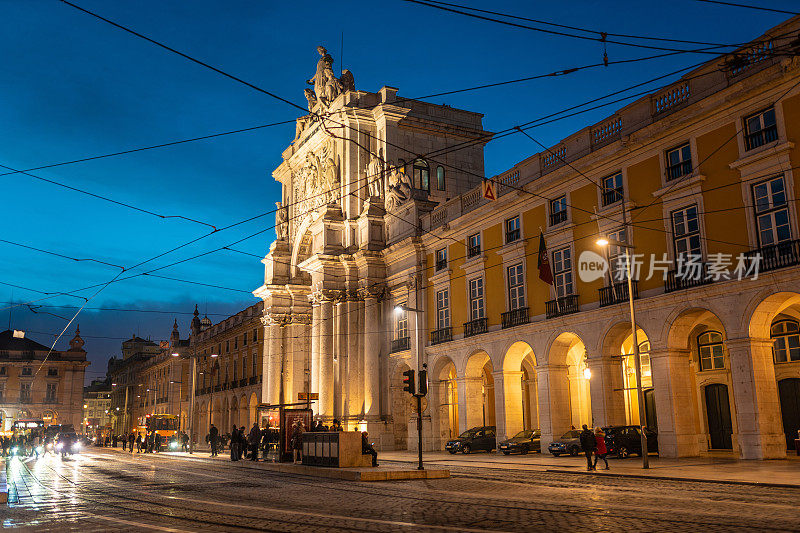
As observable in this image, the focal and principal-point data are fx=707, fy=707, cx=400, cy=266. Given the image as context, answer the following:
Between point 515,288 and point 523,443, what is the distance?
707cm

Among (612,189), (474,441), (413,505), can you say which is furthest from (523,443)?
(413,505)

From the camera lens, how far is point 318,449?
82.5 ft

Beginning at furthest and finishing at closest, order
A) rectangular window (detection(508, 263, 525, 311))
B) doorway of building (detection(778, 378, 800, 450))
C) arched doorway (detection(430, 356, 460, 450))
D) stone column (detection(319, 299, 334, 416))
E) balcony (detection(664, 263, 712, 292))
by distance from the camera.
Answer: stone column (detection(319, 299, 334, 416)), arched doorway (detection(430, 356, 460, 450)), rectangular window (detection(508, 263, 525, 311)), doorway of building (detection(778, 378, 800, 450)), balcony (detection(664, 263, 712, 292))

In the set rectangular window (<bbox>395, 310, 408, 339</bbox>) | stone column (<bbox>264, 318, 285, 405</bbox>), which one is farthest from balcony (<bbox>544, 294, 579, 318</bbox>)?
stone column (<bbox>264, 318, 285, 405</bbox>)

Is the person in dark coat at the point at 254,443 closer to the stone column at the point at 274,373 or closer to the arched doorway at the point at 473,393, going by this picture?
the arched doorway at the point at 473,393

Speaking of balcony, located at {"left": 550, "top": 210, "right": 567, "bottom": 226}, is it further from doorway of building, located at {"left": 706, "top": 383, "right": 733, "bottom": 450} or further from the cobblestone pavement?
the cobblestone pavement

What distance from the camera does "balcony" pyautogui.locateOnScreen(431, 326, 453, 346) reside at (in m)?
37.8

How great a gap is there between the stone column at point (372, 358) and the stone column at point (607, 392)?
17221 millimetres

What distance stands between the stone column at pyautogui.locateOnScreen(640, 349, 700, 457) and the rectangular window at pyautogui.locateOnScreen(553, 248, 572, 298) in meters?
5.53

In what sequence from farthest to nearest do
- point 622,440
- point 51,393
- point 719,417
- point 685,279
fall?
point 51,393, point 719,417, point 622,440, point 685,279

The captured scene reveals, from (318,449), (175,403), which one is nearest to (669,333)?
(318,449)

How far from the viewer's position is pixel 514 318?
33000 mm

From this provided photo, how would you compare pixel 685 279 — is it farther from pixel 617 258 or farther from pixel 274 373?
pixel 274 373

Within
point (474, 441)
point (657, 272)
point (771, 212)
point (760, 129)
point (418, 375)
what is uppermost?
point (760, 129)
